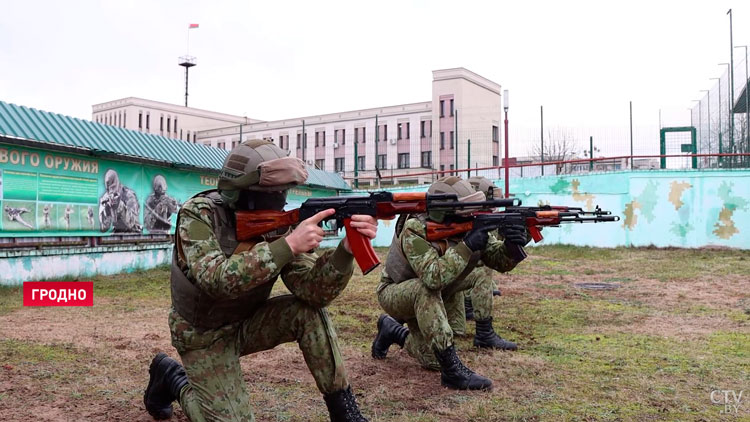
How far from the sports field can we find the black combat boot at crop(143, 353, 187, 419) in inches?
5.6

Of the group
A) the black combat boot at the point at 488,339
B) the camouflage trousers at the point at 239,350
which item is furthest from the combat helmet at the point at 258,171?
the black combat boot at the point at 488,339

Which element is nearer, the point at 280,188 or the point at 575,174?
the point at 280,188

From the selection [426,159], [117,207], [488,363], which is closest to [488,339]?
[488,363]

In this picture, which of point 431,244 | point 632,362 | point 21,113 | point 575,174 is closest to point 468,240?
point 431,244

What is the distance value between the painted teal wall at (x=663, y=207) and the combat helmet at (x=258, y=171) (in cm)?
1555

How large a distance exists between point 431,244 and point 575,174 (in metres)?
14.1

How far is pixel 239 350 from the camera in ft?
10.8

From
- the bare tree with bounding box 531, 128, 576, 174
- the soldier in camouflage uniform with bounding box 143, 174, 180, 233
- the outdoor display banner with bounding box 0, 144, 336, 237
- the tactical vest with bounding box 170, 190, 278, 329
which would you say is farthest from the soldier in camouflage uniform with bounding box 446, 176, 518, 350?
the bare tree with bounding box 531, 128, 576, 174

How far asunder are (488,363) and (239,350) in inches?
100

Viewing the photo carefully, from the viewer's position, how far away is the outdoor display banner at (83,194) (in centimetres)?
970

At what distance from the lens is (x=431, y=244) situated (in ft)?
16.0

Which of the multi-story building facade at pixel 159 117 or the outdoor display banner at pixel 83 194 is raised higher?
the multi-story building facade at pixel 159 117

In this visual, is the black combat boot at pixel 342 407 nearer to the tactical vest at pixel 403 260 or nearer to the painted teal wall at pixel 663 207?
the tactical vest at pixel 403 260

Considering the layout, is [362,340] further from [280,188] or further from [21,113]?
[21,113]
